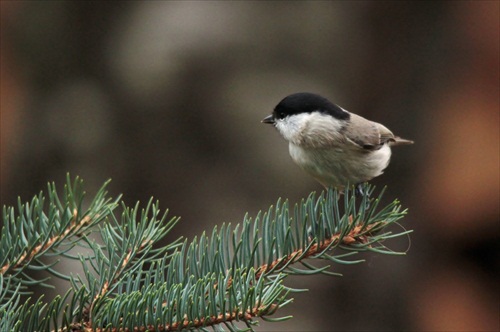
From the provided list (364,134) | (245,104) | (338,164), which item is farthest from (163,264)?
(245,104)

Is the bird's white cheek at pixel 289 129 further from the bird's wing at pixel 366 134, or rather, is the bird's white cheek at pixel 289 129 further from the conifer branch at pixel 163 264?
the conifer branch at pixel 163 264

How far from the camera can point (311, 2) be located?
3.34 metres

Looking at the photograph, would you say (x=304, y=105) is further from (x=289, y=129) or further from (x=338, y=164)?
(x=338, y=164)

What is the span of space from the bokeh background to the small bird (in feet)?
2.76

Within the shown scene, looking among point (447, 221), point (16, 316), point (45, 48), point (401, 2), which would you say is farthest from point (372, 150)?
point (45, 48)

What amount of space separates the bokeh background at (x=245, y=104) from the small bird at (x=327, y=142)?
842mm

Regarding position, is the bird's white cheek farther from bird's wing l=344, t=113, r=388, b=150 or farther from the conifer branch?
the conifer branch

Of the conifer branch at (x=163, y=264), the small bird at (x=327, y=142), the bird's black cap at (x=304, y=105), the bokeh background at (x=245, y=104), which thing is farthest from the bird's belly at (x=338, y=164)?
the bokeh background at (x=245, y=104)

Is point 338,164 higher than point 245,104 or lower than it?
lower

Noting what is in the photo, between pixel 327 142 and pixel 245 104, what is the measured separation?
105 centimetres

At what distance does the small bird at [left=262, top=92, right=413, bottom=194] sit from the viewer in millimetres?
2305

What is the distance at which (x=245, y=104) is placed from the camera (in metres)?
3.31

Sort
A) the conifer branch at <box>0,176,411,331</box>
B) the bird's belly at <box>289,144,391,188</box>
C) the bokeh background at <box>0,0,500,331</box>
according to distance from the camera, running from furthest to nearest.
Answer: the bokeh background at <box>0,0,500,331</box>
the bird's belly at <box>289,144,391,188</box>
the conifer branch at <box>0,176,411,331</box>

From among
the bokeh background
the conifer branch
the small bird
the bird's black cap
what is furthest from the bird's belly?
the bokeh background
